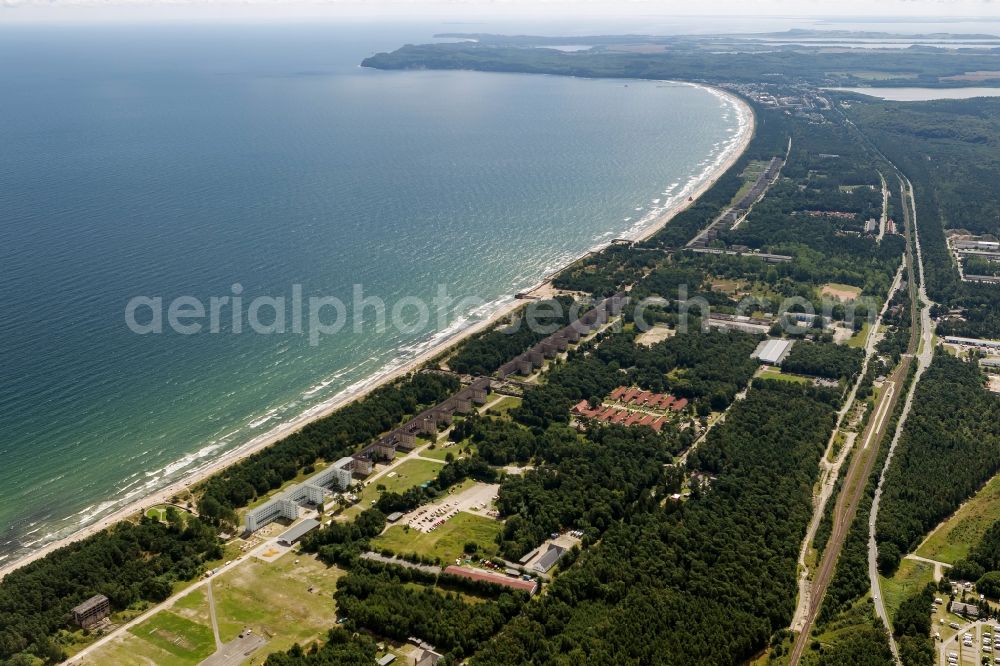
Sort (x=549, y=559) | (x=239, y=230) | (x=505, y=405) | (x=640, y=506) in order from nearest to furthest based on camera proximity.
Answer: (x=549, y=559)
(x=640, y=506)
(x=505, y=405)
(x=239, y=230)

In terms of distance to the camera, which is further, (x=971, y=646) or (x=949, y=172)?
(x=949, y=172)

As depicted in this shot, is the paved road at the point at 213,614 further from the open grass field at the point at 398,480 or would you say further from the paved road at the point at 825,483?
the paved road at the point at 825,483

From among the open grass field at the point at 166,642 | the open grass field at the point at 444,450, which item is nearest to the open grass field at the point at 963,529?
the open grass field at the point at 444,450

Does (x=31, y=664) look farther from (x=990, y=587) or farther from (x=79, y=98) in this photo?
(x=79, y=98)

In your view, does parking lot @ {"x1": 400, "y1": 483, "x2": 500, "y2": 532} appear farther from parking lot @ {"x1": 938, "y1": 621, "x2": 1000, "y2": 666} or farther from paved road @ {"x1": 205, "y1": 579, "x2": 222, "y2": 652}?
parking lot @ {"x1": 938, "y1": 621, "x2": 1000, "y2": 666}

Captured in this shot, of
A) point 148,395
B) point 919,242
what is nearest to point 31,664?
point 148,395

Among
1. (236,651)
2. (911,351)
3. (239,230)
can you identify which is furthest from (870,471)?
(239,230)

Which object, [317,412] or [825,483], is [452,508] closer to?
[317,412]
